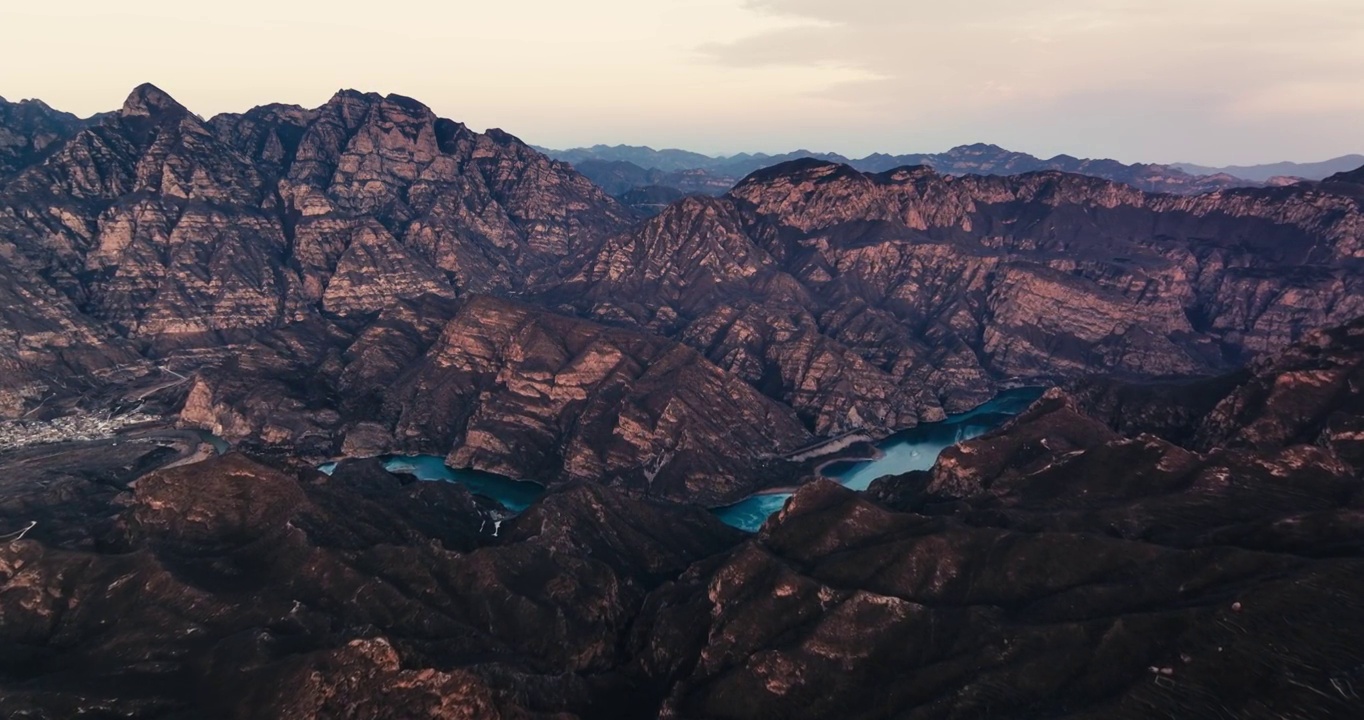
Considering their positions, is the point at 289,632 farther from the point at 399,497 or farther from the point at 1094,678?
the point at 1094,678

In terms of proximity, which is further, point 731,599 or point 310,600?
point 731,599

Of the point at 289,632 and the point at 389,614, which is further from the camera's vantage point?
the point at 389,614

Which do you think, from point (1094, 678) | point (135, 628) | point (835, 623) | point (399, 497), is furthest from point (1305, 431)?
point (135, 628)

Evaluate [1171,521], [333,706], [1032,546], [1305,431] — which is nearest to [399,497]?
[333,706]

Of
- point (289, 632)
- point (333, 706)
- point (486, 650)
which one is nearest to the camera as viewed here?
point (333, 706)

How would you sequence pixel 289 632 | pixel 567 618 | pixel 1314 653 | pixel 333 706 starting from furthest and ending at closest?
pixel 567 618 < pixel 289 632 < pixel 333 706 < pixel 1314 653

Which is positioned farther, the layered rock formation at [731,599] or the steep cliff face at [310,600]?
the steep cliff face at [310,600]

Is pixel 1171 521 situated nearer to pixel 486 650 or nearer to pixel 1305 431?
pixel 1305 431

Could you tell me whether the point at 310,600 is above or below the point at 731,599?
above

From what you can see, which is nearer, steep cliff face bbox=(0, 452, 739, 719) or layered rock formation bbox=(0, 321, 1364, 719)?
layered rock formation bbox=(0, 321, 1364, 719)

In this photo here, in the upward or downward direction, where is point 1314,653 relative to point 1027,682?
upward

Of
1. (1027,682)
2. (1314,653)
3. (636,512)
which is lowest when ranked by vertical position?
(636,512)
